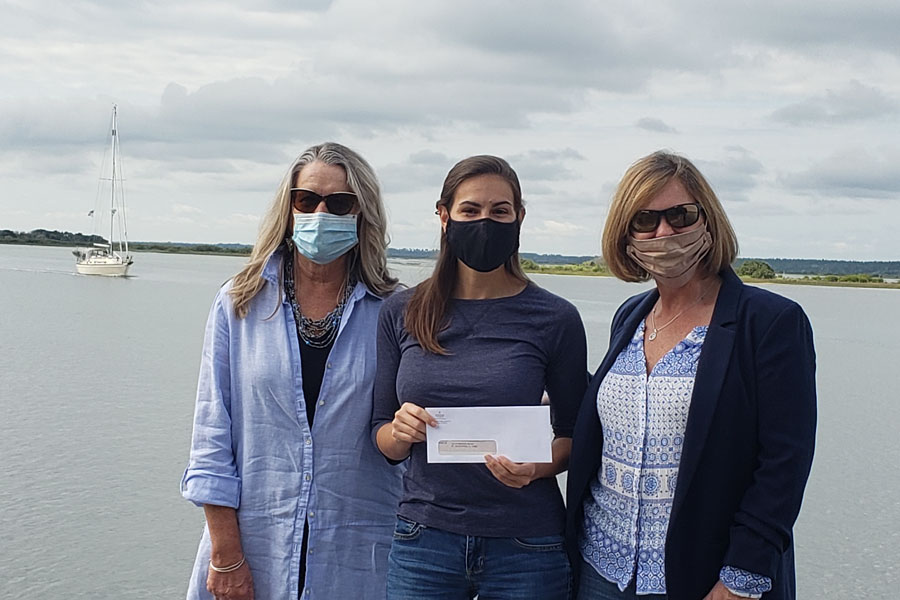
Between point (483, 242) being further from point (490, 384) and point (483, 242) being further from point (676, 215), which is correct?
point (676, 215)

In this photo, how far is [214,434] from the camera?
2975 millimetres

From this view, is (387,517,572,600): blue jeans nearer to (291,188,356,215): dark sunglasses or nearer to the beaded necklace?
the beaded necklace

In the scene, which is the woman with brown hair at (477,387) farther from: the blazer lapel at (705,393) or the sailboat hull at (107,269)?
the sailboat hull at (107,269)

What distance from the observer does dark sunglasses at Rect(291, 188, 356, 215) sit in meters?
3.06

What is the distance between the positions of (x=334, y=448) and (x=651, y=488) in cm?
101

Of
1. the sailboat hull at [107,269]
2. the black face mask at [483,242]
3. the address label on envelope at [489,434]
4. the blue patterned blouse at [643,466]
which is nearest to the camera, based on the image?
the blue patterned blouse at [643,466]

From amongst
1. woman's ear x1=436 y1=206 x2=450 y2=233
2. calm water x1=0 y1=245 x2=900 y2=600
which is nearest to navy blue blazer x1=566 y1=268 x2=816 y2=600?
woman's ear x1=436 y1=206 x2=450 y2=233

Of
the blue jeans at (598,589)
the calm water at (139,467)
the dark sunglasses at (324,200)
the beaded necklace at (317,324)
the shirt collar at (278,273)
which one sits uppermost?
the dark sunglasses at (324,200)

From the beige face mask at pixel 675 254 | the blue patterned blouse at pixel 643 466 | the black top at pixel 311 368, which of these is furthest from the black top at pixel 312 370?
the beige face mask at pixel 675 254

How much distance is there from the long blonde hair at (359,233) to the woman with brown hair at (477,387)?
236mm

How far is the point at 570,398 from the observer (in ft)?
9.41

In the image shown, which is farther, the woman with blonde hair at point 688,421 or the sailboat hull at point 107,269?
the sailboat hull at point 107,269

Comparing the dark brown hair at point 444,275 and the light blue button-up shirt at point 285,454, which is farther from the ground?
the dark brown hair at point 444,275

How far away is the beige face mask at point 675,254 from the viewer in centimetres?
263
